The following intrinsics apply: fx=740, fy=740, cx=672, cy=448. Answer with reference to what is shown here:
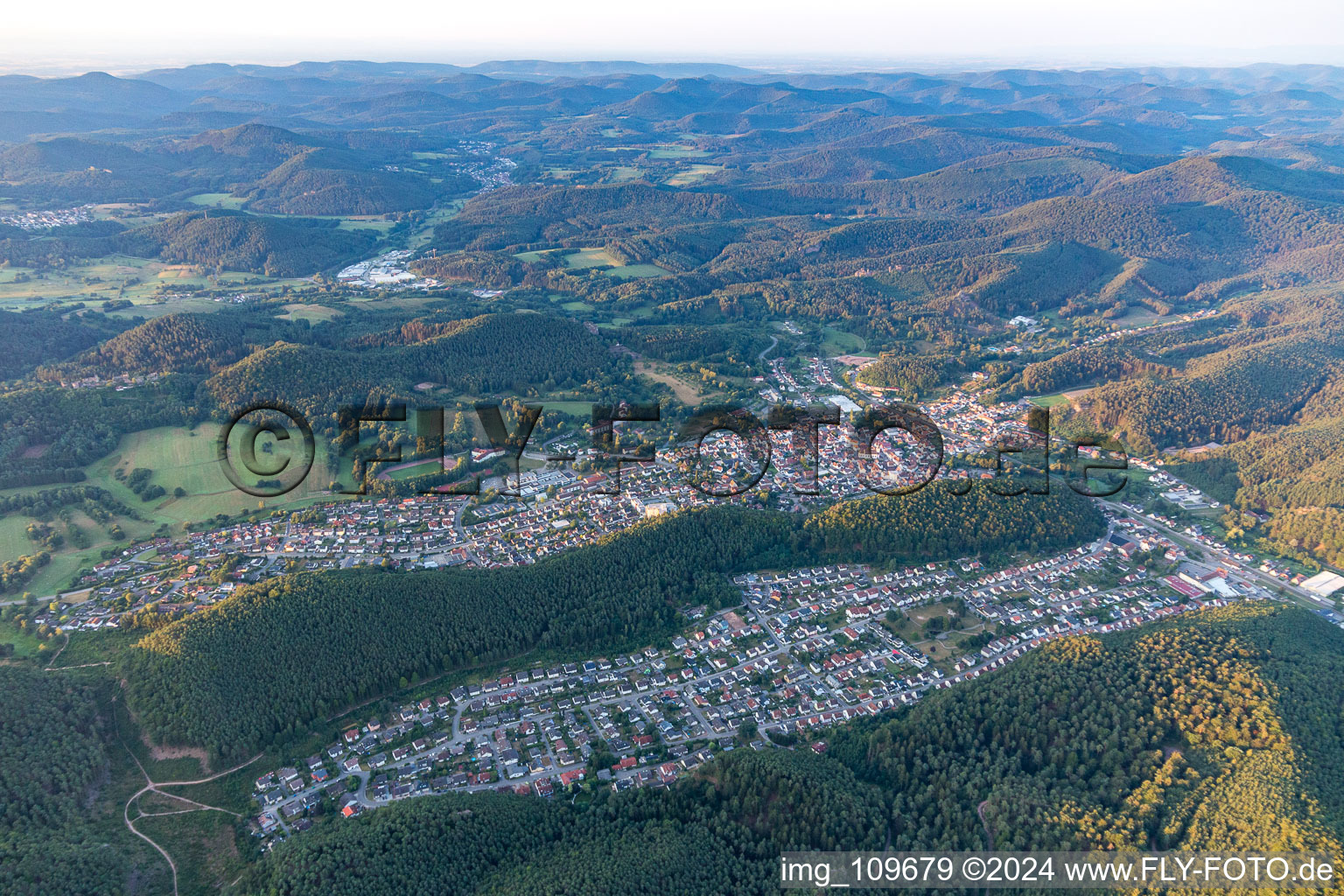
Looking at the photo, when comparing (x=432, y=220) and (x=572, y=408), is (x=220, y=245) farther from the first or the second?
(x=572, y=408)

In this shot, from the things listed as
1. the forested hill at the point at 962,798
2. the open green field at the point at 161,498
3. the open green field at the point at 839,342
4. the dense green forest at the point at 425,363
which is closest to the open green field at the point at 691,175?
the open green field at the point at 839,342

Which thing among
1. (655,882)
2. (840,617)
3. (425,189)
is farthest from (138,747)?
(425,189)

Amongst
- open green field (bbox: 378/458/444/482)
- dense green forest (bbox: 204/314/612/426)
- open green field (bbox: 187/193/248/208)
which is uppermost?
open green field (bbox: 187/193/248/208)

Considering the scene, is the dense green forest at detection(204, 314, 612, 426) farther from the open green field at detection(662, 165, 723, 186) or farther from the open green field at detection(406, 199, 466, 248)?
the open green field at detection(662, 165, 723, 186)

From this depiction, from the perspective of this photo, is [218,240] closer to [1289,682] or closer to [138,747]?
[138,747]

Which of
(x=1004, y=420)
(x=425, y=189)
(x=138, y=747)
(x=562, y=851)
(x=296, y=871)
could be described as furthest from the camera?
(x=425, y=189)

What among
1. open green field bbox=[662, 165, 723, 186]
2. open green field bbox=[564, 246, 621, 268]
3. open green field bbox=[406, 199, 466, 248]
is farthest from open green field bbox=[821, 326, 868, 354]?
open green field bbox=[662, 165, 723, 186]
